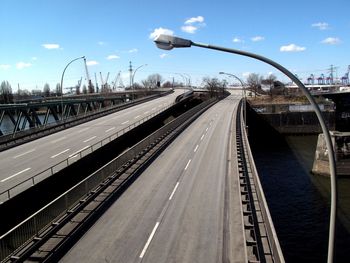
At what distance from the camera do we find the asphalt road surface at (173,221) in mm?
14414

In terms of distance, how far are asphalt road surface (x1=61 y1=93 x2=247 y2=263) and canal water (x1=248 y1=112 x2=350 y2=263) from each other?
202 inches

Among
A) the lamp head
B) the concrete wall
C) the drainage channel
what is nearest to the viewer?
the lamp head

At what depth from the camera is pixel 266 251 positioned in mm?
13820

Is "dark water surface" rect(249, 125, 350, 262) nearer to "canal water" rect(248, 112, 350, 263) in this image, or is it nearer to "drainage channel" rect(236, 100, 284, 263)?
"canal water" rect(248, 112, 350, 263)

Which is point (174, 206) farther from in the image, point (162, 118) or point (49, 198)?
point (162, 118)

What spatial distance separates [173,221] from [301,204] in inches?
720

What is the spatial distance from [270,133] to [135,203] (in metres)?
68.3

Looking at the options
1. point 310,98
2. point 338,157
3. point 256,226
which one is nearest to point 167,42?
point 310,98

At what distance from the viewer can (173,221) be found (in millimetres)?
17812

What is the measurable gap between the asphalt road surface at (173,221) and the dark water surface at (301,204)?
5079 mm

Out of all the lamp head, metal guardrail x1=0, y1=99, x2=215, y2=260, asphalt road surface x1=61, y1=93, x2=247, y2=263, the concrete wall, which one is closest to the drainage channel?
asphalt road surface x1=61, y1=93, x2=247, y2=263

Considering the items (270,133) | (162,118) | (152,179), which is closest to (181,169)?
(152,179)

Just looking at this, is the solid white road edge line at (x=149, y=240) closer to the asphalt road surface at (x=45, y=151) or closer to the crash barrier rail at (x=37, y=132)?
the asphalt road surface at (x=45, y=151)

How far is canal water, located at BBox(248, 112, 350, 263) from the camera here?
24.2 meters
